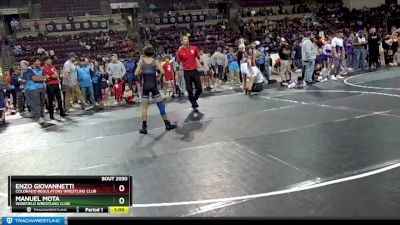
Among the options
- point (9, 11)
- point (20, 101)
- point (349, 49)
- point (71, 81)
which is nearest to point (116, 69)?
point (71, 81)

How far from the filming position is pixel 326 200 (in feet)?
13.1

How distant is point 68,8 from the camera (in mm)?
32312

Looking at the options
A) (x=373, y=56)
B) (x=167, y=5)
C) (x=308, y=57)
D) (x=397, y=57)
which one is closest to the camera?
(x=308, y=57)

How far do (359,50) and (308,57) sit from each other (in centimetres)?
450

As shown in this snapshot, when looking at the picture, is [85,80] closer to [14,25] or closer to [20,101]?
[20,101]

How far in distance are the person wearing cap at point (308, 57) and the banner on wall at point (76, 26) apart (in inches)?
768

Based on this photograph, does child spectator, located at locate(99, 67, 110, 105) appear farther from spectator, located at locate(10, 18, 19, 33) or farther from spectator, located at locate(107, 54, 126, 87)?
spectator, located at locate(10, 18, 19, 33)

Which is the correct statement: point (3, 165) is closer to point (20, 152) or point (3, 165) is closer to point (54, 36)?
point (20, 152)

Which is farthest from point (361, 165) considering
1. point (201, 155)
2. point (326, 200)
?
point (201, 155)

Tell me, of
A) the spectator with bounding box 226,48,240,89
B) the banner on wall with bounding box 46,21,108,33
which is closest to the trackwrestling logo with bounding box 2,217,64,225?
the spectator with bounding box 226,48,240,89

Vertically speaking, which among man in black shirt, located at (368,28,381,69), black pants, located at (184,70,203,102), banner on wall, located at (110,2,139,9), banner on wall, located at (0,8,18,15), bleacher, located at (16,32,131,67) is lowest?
black pants, located at (184,70,203,102)

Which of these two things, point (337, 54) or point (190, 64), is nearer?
point (190, 64)
